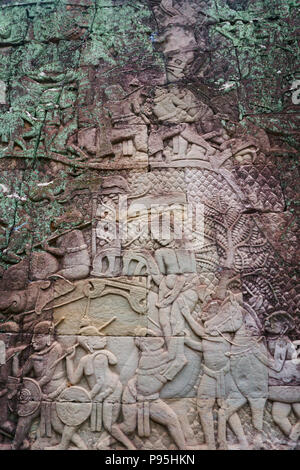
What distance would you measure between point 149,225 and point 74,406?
79.7 inches

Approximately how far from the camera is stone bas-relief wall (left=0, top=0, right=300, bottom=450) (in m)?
4.51

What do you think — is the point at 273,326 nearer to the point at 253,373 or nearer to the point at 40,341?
the point at 253,373

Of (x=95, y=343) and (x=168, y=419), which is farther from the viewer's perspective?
(x=95, y=343)

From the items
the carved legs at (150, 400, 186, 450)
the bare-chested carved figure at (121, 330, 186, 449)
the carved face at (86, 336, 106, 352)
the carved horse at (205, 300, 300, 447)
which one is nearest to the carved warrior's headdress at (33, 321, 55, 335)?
the carved face at (86, 336, 106, 352)

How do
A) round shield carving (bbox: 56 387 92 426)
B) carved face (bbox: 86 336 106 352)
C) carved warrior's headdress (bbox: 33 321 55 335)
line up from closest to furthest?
round shield carving (bbox: 56 387 92 426) < carved face (bbox: 86 336 106 352) < carved warrior's headdress (bbox: 33 321 55 335)

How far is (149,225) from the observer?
5.05 m

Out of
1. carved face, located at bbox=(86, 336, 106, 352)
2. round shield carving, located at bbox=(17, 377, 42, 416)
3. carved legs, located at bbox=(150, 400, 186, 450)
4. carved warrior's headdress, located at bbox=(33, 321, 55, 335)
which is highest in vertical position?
carved warrior's headdress, located at bbox=(33, 321, 55, 335)

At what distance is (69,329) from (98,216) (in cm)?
128

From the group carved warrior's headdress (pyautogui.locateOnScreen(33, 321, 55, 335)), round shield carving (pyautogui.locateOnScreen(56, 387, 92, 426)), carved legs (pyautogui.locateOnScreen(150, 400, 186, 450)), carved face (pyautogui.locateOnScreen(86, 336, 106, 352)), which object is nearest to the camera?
carved legs (pyautogui.locateOnScreen(150, 400, 186, 450))

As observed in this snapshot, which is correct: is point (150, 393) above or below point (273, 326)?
below

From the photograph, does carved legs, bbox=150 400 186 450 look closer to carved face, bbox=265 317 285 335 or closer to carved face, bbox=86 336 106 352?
carved face, bbox=86 336 106 352

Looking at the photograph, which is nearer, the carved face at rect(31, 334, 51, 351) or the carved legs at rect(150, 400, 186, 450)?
the carved legs at rect(150, 400, 186, 450)

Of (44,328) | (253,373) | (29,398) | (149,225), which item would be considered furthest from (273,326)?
(29,398)

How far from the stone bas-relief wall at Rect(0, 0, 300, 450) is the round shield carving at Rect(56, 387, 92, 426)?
1 centimetres
